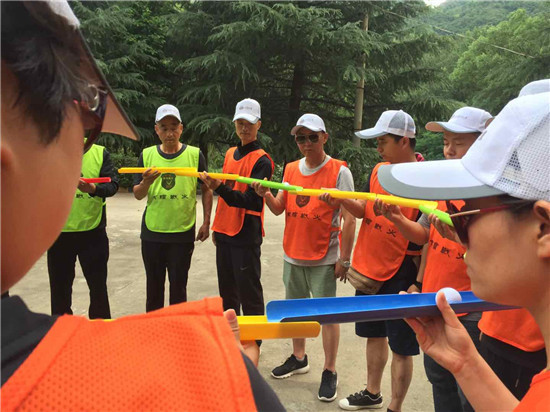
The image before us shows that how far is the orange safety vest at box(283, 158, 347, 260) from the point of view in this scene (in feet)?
11.8

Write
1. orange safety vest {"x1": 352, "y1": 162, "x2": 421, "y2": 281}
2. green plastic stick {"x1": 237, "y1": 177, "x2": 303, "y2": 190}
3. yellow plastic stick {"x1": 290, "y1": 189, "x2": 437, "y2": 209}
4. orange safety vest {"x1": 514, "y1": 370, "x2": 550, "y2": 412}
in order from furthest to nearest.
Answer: green plastic stick {"x1": 237, "y1": 177, "x2": 303, "y2": 190}
orange safety vest {"x1": 352, "y1": 162, "x2": 421, "y2": 281}
yellow plastic stick {"x1": 290, "y1": 189, "x2": 437, "y2": 209}
orange safety vest {"x1": 514, "y1": 370, "x2": 550, "y2": 412}

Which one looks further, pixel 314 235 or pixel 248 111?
pixel 248 111

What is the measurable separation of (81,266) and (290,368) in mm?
2077

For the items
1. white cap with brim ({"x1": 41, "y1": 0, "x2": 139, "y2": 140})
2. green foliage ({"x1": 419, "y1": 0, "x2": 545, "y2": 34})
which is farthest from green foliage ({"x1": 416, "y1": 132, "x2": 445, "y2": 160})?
white cap with brim ({"x1": 41, "y1": 0, "x2": 139, "y2": 140})

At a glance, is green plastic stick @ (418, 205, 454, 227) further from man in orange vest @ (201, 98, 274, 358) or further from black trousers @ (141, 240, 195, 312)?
black trousers @ (141, 240, 195, 312)

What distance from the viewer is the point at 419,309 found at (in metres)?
1.34

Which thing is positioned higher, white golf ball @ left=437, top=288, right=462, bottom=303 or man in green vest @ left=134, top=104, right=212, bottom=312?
white golf ball @ left=437, top=288, right=462, bottom=303

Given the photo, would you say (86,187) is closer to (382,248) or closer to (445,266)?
(382,248)

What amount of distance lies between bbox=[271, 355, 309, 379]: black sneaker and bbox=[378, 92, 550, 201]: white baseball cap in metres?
2.76

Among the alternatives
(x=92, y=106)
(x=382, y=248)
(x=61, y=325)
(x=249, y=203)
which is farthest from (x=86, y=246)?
(x=61, y=325)

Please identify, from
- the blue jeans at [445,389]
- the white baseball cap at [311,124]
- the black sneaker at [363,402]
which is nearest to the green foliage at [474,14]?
the white baseball cap at [311,124]

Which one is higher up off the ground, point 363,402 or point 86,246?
point 86,246

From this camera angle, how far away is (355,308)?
1.29 metres

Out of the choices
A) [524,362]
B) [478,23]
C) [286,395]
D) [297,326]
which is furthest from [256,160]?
[478,23]
